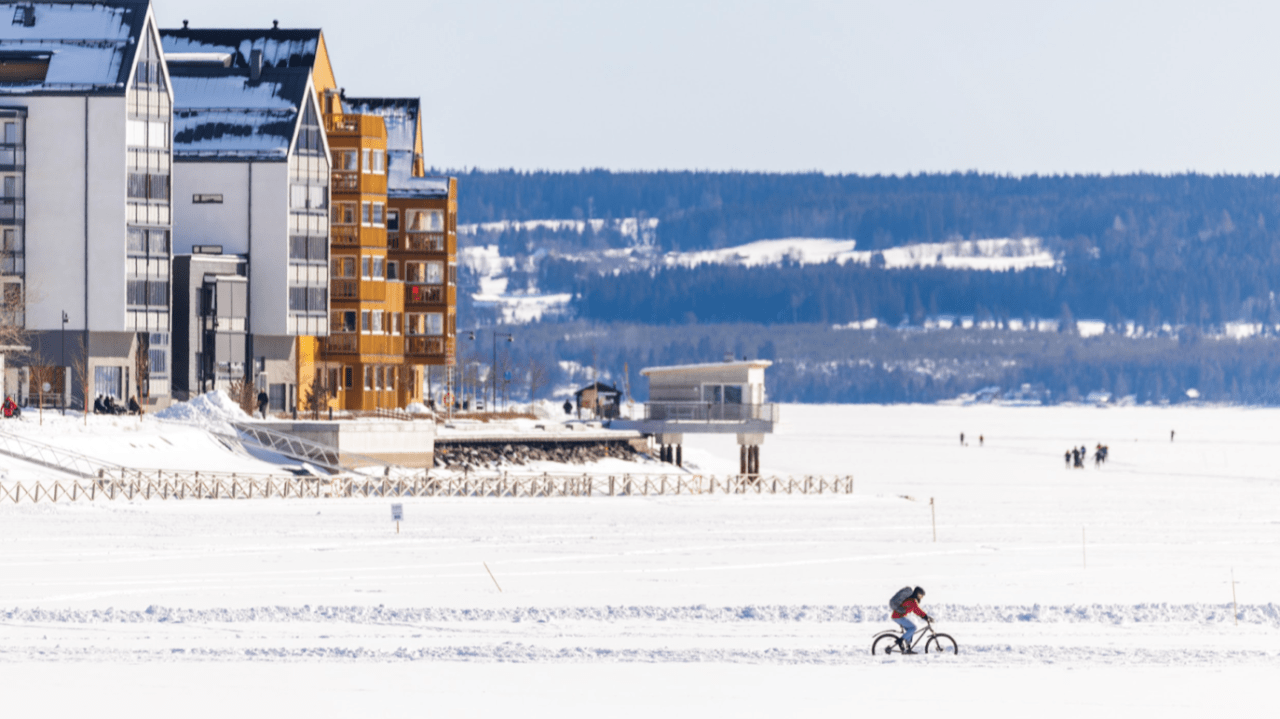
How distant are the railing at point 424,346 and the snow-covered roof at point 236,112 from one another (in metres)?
16.9

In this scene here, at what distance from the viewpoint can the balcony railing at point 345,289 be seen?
102 meters

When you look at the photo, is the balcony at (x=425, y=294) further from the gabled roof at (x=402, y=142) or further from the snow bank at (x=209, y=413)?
the snow bank at (x=209, y=413)

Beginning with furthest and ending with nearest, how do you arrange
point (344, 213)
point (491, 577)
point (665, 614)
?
point (344, 213)
point (491, 577)
point (665, 614)

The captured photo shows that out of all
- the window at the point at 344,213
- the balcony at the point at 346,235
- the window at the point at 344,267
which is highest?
the window at the point at 344,213

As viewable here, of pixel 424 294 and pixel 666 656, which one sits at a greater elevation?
pixel 424 294

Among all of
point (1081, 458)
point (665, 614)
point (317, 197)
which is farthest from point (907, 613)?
point (1081, 458)

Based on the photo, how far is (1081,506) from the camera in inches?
2970

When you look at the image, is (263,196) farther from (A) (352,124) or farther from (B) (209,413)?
(B) (209,413)

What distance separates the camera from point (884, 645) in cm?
3175

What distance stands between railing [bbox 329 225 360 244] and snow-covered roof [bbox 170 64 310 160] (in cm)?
701

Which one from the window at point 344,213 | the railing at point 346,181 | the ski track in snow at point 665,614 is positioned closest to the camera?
the ski track in snow at point 665,614

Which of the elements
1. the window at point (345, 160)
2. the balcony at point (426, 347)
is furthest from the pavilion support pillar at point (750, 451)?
the window at point (345, 160)

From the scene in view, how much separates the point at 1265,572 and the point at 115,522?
3062 cm

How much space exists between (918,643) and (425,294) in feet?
263
